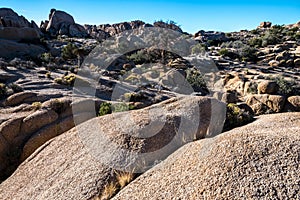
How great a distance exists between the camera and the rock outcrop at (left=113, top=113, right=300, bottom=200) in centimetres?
603

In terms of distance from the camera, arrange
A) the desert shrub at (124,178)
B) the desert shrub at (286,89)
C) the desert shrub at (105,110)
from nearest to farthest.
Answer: the desert shrub at (124,178), the desert shrub at (105,110), the desert shrub at (286,89)

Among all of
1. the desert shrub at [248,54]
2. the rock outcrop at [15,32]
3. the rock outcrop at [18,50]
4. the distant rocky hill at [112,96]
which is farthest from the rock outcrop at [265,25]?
the rock outcrop at [18,50]

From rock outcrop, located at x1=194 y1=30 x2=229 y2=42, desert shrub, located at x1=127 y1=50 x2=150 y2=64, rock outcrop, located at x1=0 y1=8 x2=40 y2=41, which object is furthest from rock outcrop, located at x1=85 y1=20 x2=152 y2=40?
desert shrub, located at x1=127 y1=50 x2=150 y2=64

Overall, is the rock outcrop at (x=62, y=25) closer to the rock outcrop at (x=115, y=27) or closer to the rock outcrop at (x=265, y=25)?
the rock outcrop at (x=115, y=27)

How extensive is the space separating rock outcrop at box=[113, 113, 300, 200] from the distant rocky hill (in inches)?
4.8

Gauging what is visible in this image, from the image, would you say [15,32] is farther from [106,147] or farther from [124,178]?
[124,178]

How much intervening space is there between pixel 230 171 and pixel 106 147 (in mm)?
4242

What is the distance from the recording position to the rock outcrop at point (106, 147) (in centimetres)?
805

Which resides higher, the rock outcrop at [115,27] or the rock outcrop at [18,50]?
the rock outcrop at [115,27]

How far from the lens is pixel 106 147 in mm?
9188

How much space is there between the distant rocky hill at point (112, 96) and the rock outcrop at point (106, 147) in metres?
0.04

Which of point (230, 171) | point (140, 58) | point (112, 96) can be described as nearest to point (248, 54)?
point (140, 58)

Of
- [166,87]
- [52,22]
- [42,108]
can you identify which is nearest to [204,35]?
[52,22]

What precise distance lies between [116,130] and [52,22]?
8528 cm
